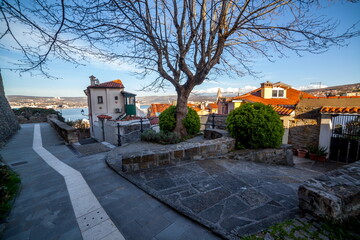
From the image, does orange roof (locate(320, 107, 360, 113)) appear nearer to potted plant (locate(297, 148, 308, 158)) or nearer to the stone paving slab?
potted plant (locate(297, 148, 308, 158))

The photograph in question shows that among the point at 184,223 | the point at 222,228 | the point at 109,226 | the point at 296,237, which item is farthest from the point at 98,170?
the point at 296,237

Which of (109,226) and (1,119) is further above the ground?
(1,119)

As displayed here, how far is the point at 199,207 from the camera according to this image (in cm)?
223

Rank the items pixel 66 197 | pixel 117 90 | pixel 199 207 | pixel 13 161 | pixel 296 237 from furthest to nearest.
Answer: pixel 117 90
pixel 13 161
pixel 66 197
pixel 199 207
pixel 296 237

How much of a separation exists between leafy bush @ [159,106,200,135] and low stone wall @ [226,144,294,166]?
3096 millimetres

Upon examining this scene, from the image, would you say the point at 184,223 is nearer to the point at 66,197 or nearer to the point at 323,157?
the point at 66,197

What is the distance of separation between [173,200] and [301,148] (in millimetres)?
10284

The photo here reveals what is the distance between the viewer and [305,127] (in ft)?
29.2

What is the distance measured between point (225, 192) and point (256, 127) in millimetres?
2605

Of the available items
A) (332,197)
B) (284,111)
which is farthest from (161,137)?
(284,111)

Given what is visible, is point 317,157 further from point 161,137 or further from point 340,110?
point 161,137

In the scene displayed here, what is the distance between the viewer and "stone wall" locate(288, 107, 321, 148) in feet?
27.9

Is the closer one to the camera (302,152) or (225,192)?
(225,192)

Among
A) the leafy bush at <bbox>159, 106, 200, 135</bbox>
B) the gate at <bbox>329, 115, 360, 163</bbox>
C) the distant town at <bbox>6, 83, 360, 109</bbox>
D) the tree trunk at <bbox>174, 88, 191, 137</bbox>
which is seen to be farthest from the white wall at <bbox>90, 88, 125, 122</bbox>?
the gate at <bbox>329, 115, 360, 163</bbox>
